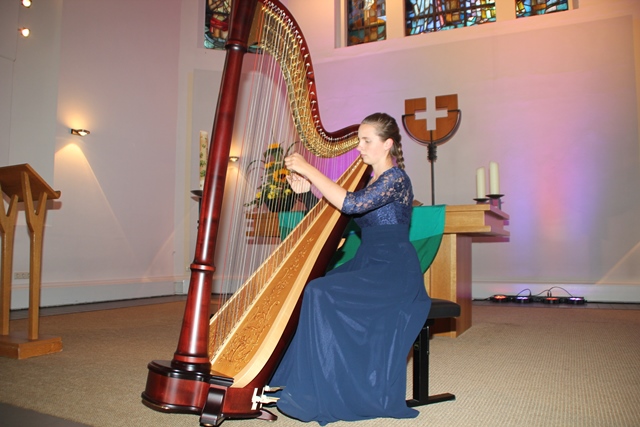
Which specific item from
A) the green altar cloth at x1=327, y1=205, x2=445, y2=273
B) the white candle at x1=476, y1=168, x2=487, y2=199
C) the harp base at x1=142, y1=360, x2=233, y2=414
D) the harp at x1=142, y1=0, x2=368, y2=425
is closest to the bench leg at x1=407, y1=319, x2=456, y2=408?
the harp at x1=142, y1=0, x2=368, y2=425

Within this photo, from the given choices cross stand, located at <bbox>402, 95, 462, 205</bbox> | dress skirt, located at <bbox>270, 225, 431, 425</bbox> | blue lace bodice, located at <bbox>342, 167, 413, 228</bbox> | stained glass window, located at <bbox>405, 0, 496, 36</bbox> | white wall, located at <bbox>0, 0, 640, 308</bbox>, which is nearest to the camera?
dress skirt, located at <bbox>270, 225, 431, 425</bbox>

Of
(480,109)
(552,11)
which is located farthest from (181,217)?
(552,11)

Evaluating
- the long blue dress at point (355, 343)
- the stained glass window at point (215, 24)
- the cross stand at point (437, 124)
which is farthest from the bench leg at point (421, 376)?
the stained glass window at point (215, 24)

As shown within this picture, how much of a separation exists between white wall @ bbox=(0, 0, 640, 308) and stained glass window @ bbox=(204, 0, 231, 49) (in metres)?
0.50

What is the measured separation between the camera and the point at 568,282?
19.0 feet

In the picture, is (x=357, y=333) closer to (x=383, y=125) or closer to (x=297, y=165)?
(x=297, y=165)

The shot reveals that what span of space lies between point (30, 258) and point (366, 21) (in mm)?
5754

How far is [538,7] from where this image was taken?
252 inches

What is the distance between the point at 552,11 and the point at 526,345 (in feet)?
15.6

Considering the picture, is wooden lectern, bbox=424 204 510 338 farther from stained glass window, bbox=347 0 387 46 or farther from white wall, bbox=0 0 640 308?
stained glass window, bbox=347 0 387 46

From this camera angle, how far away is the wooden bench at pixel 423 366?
204 cm

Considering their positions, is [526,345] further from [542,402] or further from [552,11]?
[552,11]

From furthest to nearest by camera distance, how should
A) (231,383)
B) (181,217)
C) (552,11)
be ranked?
1. (181,217)
2. (552,11)
3. (231,383)

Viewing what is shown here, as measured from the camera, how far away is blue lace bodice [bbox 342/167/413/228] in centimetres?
210
